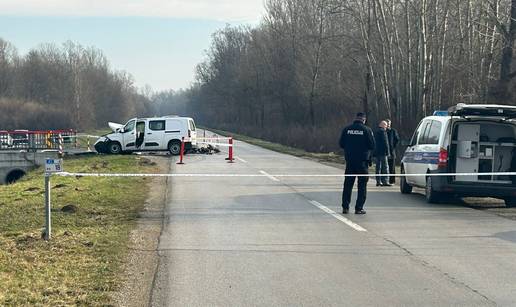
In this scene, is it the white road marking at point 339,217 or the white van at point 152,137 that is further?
the white van at point 152,137

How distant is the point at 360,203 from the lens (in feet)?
42.4

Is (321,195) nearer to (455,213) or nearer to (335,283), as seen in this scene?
(455,213)

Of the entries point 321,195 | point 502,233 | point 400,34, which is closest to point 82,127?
point 400,34

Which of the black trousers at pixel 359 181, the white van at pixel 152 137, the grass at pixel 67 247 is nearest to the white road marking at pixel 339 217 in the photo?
the black trousers at pixel 359 181

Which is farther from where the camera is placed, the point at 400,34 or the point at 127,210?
the point at 400,34

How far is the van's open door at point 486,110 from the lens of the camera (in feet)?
45.5

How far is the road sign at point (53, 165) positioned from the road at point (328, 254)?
1.87 meters

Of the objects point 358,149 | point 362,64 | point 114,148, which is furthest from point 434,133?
point 362,64

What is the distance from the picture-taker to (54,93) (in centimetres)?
10188

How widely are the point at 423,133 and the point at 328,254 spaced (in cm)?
804

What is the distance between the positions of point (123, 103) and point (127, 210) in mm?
113206

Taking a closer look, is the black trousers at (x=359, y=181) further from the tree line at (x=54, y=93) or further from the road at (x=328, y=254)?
the tree line at (x=54, y=93)

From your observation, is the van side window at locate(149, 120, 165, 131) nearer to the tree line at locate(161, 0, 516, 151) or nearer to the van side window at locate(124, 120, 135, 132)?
the van side window at locate(124, 120, 135, 132)

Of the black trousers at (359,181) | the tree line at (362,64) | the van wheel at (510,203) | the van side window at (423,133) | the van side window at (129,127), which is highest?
the tree line at (362,64)
